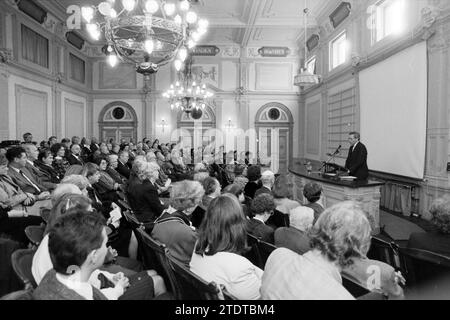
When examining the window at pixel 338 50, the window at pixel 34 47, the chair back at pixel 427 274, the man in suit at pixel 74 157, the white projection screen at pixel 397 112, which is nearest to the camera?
the chair back at pixel 427 274

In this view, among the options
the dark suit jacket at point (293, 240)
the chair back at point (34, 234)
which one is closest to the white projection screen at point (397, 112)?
the dark suit jacket at point (293, 240)

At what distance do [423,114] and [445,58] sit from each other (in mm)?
971

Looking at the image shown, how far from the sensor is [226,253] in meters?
1.68

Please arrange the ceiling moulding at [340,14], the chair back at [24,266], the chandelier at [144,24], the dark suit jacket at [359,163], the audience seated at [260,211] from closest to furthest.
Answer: the chair back at [24,266]
the audience seated at [260,211]
the chandelier at [144,24]
the dark suit jacket at [359,163]
the ceiling moulding at [340,14]

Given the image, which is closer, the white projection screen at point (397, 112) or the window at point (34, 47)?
the white projection screen at point (397, 112)

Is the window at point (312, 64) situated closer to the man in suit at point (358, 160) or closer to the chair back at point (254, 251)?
the man in suit at point (358, 160)

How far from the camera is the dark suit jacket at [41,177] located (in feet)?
15.8

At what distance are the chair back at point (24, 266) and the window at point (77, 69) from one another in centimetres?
1113

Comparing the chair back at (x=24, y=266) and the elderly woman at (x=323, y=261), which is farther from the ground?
the elderly woman at (x=323, y=261)

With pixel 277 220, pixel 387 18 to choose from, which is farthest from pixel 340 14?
pixel 277 220

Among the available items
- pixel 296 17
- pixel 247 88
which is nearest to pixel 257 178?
pixel 296 17

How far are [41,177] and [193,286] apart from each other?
460cm

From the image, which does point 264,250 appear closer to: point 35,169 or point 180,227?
point 180,227

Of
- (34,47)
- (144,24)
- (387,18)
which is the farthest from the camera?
(34,47)
